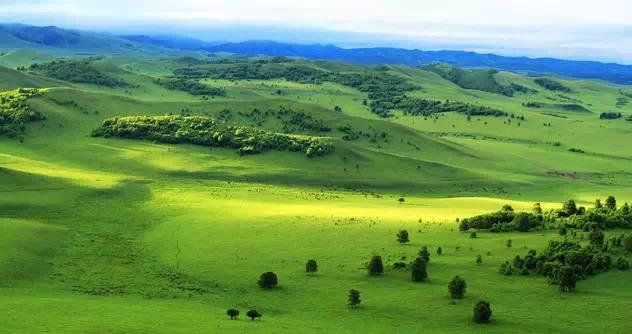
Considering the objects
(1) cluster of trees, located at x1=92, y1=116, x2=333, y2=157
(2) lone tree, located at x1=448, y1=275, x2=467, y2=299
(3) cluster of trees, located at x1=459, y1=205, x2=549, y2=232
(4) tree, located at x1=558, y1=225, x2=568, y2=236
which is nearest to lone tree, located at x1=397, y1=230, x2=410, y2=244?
(3) cluster of trees, located at x1=459, y1=205, x2=549, y2=232

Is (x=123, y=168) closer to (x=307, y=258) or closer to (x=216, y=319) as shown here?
(x=307, y=258)

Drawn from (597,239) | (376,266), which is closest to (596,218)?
(597,239)

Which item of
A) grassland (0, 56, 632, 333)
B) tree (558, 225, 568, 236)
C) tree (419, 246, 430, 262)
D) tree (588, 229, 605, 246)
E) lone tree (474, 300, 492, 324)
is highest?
tree (588, 229, 605, 246)

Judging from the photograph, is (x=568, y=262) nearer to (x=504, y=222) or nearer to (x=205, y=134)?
(x=504, y=222)

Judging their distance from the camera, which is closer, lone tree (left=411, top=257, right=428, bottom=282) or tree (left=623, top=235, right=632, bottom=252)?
lone tree (left=411, top=257, right=428, bottom=282)

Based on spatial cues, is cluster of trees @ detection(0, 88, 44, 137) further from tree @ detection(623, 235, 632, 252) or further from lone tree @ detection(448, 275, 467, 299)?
tree @ detection(623, 235, 632, 252)

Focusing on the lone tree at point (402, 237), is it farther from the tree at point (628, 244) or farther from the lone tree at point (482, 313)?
the tree at point (628, 244)
